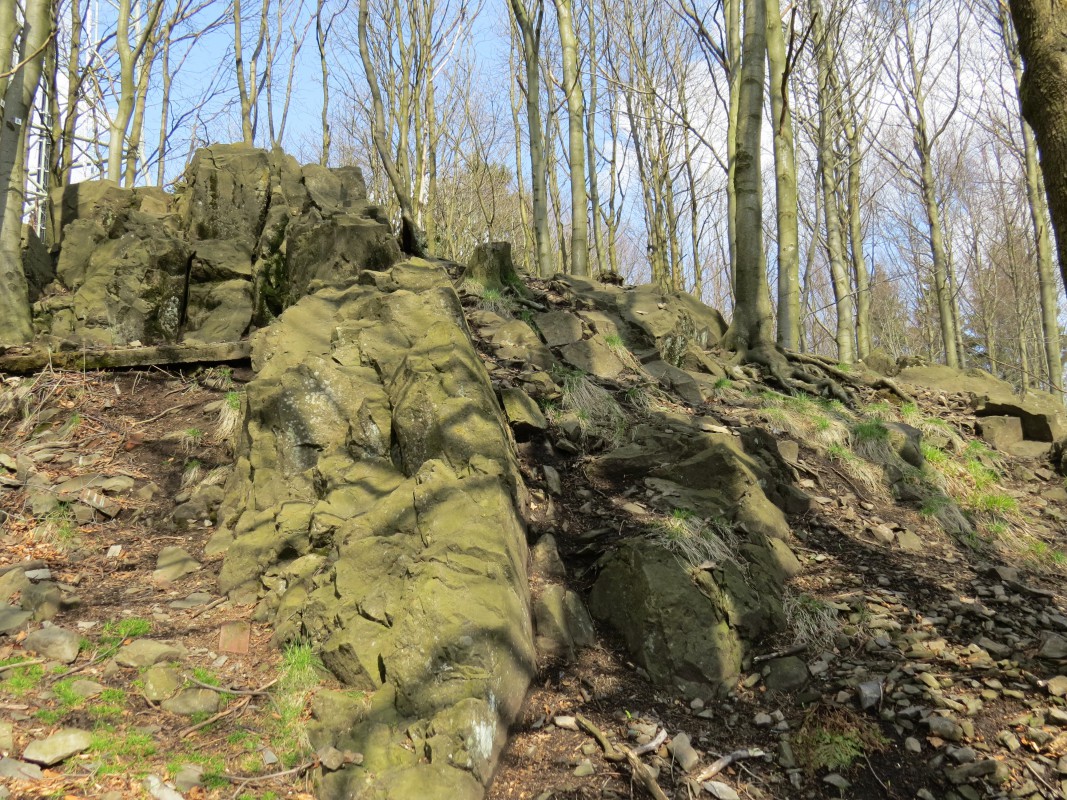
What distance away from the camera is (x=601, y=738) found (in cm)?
327

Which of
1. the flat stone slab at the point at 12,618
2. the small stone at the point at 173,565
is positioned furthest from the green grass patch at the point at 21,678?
the small stone at the point at 173,565

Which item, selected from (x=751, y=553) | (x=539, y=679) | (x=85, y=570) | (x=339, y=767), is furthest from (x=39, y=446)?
(x=751, y=553)

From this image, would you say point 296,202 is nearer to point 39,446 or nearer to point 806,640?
point 39,446

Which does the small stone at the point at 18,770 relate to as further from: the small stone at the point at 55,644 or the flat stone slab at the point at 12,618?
the flat stone slab at the point at 12,618

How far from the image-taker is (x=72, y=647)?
3369 mm

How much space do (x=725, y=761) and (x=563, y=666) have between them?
95 cm

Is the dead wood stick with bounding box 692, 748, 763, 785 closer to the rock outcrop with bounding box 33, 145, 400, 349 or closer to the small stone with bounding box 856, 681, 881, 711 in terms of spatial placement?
the small stone with bounding box 856, 681, 881, 711

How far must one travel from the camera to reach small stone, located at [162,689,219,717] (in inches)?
124

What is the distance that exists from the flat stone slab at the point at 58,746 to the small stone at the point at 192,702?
0.37 m

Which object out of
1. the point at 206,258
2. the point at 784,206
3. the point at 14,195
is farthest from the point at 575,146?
the point at 14,195

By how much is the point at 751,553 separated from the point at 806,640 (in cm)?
63

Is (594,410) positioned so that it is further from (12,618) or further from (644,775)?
(12,618)

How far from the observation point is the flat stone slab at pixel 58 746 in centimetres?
264

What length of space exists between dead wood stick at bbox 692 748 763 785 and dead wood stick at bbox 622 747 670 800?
23cm
